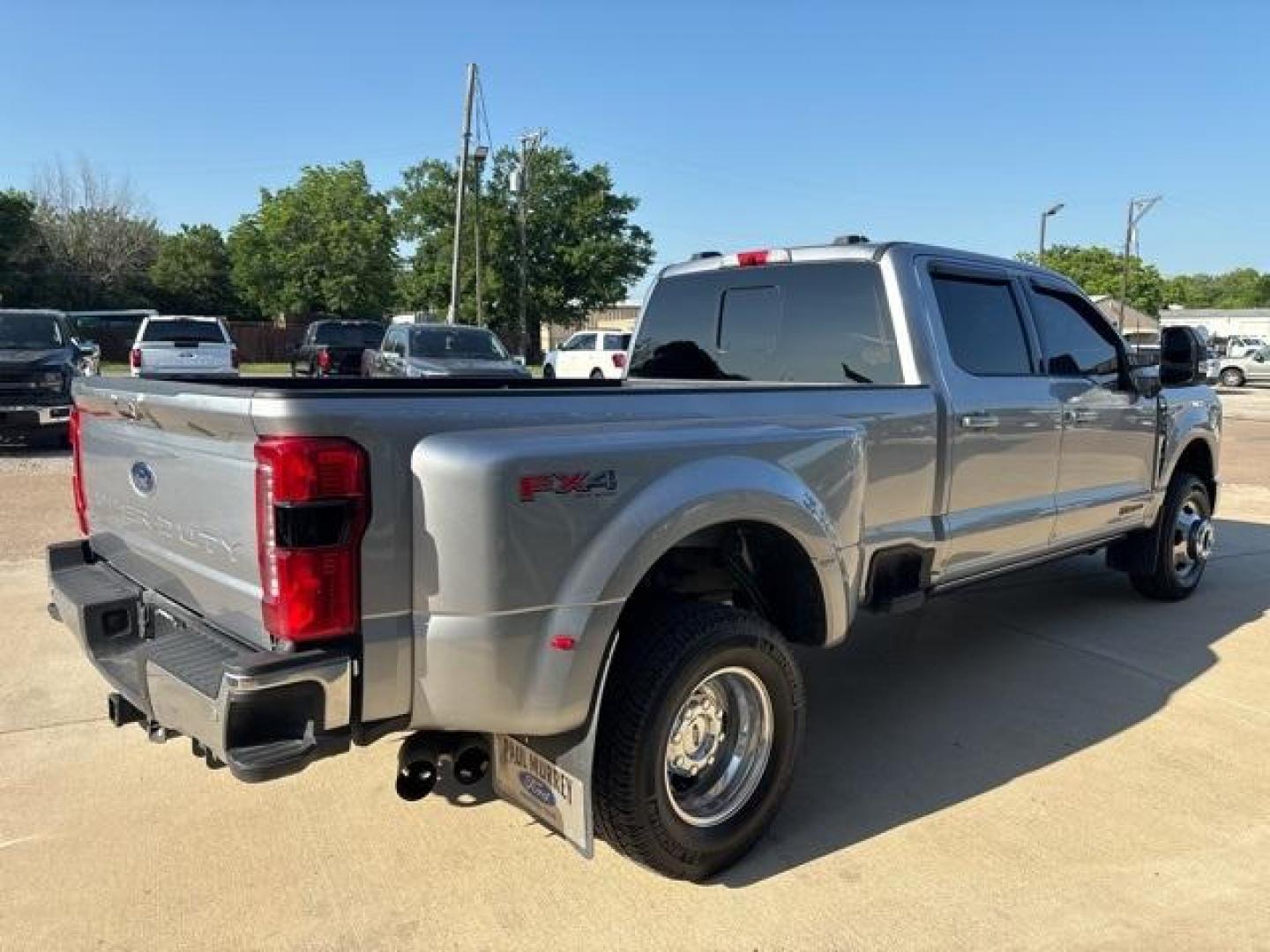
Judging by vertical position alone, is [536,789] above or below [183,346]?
below

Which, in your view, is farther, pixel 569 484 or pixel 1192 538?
pixel 1192 538

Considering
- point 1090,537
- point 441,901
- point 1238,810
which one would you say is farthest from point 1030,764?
point 441,901

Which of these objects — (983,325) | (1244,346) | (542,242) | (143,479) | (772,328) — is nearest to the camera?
(143,479)

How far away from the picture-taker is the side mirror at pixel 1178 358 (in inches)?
218

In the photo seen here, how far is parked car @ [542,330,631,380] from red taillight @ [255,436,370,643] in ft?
75.2

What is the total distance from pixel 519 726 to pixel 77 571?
1867 mm

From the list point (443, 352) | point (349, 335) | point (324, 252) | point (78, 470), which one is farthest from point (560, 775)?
point (324, 252)

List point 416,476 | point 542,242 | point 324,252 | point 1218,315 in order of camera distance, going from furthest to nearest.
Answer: point 1218,315, point 324,252, point 542,242, point 416,476

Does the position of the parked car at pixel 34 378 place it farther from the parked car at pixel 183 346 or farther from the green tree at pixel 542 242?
the green tree at pixel 542 242

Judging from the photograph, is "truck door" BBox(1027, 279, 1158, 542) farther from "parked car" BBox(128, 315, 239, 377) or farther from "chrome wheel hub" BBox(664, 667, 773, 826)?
"parked car" BBox(128, 315, 239, 377)

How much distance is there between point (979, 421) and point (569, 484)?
2385mm

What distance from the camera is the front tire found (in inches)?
112

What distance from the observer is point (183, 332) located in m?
18.8

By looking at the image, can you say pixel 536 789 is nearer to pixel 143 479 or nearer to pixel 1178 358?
pixel 143 479
